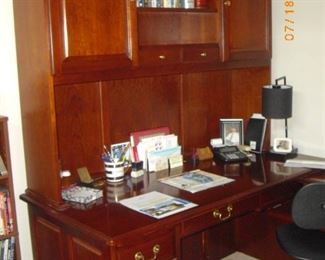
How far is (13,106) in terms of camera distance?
2385 mm

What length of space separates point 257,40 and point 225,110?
543 mm

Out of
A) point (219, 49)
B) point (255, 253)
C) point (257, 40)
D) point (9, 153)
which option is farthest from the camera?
point (255, 253)

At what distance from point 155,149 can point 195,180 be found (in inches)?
13.7

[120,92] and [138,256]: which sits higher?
[120,92]

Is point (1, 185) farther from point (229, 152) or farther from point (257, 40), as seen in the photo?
point (257, 40)

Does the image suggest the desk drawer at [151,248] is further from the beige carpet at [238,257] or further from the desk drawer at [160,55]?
the beige carpet at [238,257]

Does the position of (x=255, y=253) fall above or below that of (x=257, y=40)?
below

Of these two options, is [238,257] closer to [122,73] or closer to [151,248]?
[151,248]

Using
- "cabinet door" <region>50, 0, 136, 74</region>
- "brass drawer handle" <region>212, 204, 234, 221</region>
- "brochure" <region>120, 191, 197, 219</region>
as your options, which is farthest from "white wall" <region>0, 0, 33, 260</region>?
"brass drawer handle" <region>212, 204, 234, 221</region>

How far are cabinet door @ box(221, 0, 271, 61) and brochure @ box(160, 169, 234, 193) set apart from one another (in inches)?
28.6

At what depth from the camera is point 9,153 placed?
7.59 feet

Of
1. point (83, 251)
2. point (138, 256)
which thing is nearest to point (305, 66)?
point (138, 256)

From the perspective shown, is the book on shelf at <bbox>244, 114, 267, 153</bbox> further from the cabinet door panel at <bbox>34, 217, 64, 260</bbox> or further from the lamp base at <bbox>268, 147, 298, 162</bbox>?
the cabinet door panel at <bbox>34, 217, 64, 260</bbox>

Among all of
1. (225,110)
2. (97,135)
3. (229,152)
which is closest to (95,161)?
(97,135)
